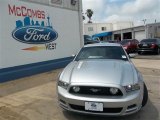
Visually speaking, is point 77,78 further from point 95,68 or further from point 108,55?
point 108,55

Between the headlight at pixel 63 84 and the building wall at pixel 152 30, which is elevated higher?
the building wall at pixel 152 30

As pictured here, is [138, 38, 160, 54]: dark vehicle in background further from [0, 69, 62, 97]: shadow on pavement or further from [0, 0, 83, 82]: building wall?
[0, 69, 62, 97]: shadow on pavement

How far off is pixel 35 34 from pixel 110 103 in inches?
294

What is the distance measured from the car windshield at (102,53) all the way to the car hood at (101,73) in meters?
0.74

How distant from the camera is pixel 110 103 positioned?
15.8ft

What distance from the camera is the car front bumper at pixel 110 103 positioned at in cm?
484

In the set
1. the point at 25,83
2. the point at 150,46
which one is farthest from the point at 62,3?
the point at 150,46

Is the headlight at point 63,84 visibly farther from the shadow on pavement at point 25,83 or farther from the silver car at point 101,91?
the shadow on pavement at point 25,83

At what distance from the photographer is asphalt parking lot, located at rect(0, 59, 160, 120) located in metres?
5.63

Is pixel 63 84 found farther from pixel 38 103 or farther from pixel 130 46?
pixel 130 46

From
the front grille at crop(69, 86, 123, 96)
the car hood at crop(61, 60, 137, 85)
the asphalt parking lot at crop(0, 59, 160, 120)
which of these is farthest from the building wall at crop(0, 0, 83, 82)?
the front grille at crop(69, 86, 123, 96)

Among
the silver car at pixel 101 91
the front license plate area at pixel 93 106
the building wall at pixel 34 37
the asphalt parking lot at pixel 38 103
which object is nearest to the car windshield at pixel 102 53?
the silver car at pixel 101 91

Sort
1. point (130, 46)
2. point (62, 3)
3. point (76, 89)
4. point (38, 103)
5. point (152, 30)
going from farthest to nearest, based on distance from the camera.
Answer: point (152, 30) < point (130, 46) < point (62, 3) < point (38, 103) < point (76, 89)

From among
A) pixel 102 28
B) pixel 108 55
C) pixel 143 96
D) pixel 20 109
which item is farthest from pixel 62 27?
pixel 102 28
